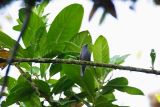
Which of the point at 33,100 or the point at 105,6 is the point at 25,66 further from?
the point at 105,6

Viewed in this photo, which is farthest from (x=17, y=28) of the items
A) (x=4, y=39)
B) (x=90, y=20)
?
(x=90, y=20)

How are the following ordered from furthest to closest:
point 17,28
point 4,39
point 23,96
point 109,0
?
point 17,28, point 4,39, point 23,96, point 109,0

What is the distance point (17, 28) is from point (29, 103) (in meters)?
0.50

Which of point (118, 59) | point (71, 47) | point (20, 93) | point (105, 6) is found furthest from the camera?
point (118, 59)

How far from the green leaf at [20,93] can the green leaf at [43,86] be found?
0.11 ft

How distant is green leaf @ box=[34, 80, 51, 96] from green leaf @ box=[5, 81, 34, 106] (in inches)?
1.3

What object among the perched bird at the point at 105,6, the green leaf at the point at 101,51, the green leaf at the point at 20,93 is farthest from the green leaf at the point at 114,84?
the perched bird at the point at 105,6

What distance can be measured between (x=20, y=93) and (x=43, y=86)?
100 mm

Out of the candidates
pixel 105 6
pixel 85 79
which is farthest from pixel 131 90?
pixel 105 6

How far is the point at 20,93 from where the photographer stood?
1554 millimetres

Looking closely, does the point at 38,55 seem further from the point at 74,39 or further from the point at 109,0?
the point at 109,0

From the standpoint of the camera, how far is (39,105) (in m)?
1.58

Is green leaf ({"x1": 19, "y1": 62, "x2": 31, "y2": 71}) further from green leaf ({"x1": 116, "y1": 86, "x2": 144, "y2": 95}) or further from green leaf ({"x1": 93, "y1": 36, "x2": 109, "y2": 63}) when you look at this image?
A: green leaf ({"x1": 116, "y1": 86, "x2": 144, "y2": 95})

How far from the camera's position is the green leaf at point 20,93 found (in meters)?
1.53
